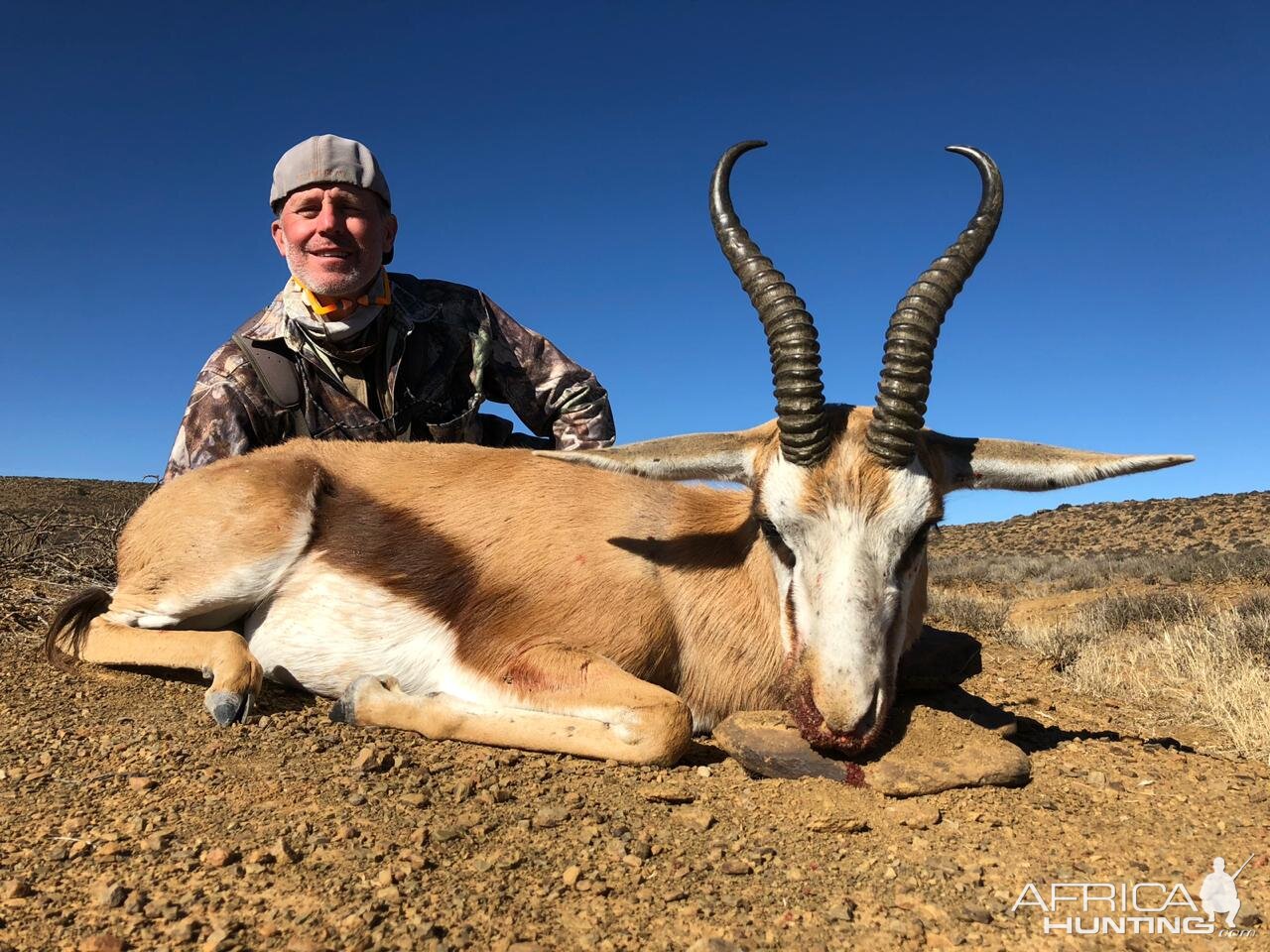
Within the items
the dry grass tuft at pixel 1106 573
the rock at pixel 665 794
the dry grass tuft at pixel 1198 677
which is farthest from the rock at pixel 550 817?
the dry grass tuft at pixel 1106 573

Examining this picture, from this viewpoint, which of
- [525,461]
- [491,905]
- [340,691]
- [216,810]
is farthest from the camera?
[525,461]

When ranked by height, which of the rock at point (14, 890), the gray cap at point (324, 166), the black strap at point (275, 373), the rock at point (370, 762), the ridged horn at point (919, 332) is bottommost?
the rock at point (14, 890)

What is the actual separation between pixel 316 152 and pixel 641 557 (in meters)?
5.00

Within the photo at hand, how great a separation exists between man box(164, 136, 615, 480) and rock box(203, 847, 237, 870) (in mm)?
4756

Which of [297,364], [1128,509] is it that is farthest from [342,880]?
[1128,509]

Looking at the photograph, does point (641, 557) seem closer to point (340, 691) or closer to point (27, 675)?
point (340, 691)

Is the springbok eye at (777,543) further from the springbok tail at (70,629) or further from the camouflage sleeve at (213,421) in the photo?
the camouflage sleeve at (213,421)

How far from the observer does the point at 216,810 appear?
326 centimetres

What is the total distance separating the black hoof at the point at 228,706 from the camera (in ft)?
14.0

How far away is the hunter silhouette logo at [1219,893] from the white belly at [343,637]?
3351mm

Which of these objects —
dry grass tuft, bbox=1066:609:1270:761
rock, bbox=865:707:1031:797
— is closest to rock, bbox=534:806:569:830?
rock, bbox=865:707:1031:797

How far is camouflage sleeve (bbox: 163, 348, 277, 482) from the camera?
7.04m

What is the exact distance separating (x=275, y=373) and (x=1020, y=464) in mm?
5774

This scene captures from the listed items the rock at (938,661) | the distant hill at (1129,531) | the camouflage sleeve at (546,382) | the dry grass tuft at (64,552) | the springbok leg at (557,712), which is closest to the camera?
the springbok leg at (557,712)
